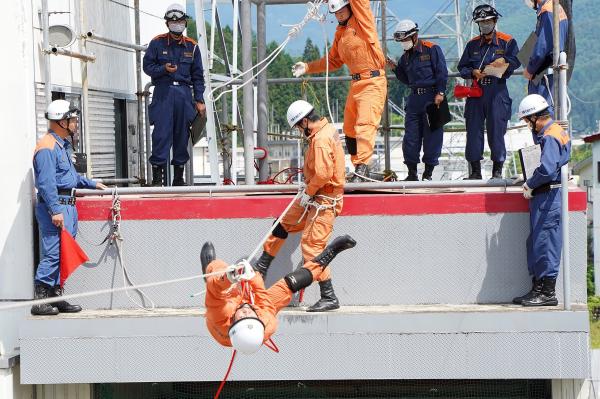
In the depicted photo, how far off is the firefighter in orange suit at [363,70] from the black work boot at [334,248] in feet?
5.01

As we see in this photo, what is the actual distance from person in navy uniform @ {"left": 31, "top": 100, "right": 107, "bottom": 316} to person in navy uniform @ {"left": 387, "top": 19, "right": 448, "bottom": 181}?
12.0 ft

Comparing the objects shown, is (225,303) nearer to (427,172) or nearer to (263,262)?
(263,262)

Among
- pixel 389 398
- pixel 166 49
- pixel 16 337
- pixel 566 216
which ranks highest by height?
pixel 166 49

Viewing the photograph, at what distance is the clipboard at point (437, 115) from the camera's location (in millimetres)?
10711

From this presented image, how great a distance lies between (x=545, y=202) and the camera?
814cm

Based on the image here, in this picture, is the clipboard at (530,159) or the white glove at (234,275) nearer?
the white glove at (234,275)

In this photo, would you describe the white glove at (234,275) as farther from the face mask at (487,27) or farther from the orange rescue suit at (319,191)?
the face mask at (487,27)

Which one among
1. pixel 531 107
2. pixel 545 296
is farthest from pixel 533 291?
pixel 531 107

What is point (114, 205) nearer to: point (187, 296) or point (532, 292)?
point (187, 296)

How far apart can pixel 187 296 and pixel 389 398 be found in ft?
5.95

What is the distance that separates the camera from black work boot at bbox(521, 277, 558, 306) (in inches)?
324

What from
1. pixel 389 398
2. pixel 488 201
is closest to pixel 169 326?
pixel 389 398

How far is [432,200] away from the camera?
848 cm

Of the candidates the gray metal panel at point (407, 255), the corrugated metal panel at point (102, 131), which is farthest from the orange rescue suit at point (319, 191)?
the corrugated metal panel at point (102, 131)
